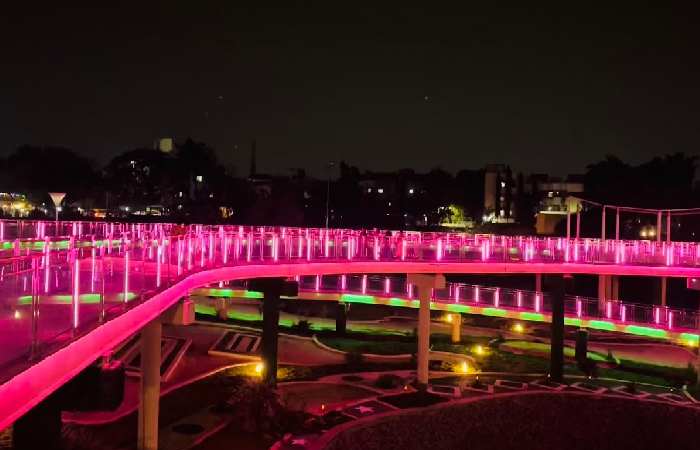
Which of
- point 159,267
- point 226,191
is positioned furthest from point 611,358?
point 226,191

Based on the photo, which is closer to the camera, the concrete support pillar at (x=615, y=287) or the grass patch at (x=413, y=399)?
the grass patch at (x=413, y=399)

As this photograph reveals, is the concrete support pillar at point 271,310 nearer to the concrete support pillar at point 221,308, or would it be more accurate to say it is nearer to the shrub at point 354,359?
the shrub at point 354,359

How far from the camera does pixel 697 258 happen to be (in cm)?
3167

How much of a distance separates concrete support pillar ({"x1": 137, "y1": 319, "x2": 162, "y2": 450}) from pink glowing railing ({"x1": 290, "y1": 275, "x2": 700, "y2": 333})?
587 inches

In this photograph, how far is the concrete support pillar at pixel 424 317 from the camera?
1094 inches

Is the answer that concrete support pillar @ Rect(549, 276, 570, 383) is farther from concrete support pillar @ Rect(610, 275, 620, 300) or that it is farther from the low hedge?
concrete support pillar @ Rect(610, 275, 620, 300)

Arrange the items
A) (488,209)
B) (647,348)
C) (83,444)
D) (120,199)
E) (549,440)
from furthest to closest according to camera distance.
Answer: (488,209) → (120,199) → (647,348) → (549,440) → (83,444)

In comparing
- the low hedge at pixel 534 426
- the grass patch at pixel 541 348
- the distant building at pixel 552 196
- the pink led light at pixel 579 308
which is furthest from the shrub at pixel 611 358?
the distant building at pixel 552 196

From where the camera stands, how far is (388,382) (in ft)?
95.6

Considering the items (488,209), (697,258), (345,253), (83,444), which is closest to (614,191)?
(488,209)

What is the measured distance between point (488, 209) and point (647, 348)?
69.4 metres

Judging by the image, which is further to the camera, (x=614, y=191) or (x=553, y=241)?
(x=614, y=191)

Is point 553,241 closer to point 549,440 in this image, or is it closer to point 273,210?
point 549,440

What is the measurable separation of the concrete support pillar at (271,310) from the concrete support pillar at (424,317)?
17.4 ft
